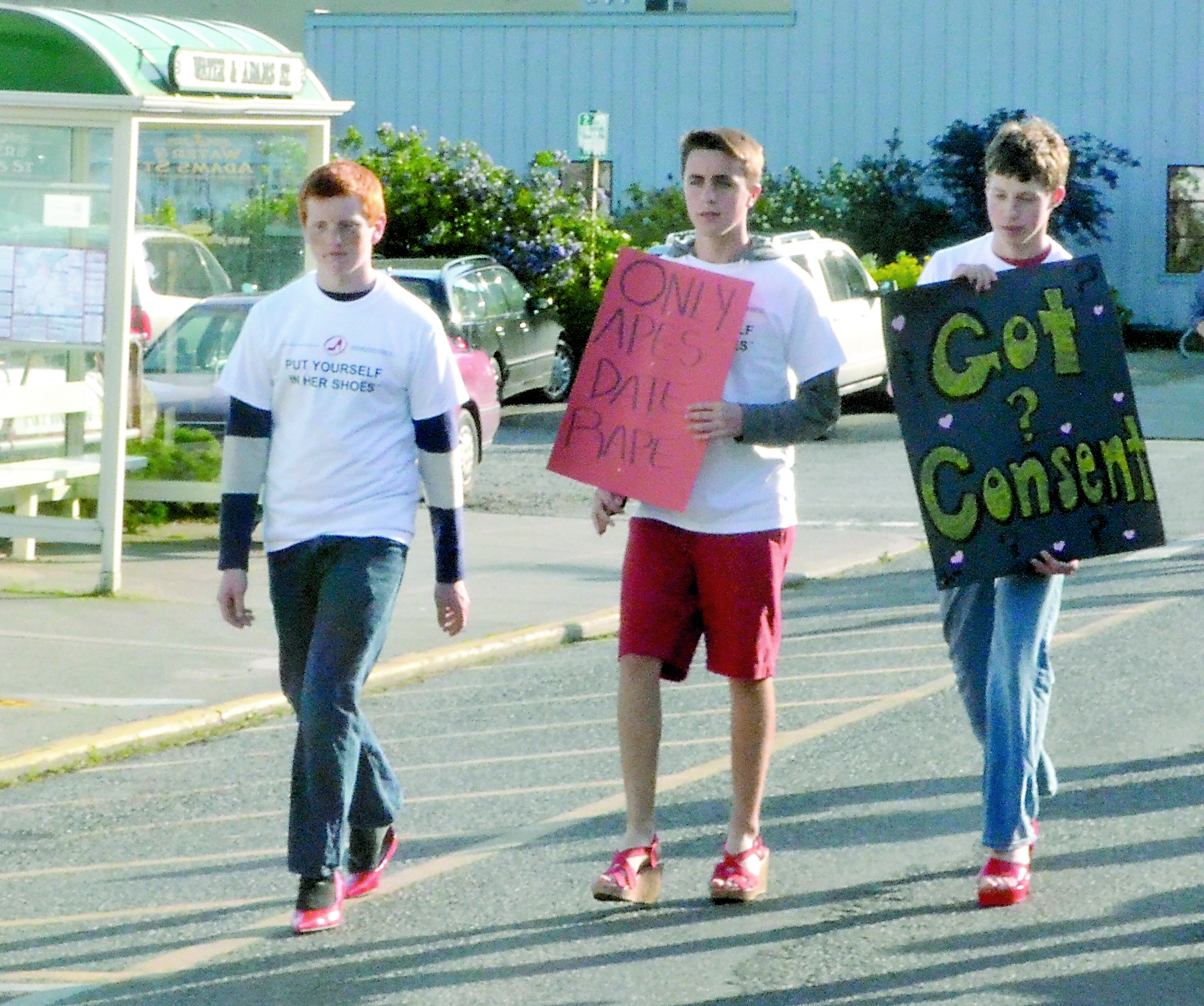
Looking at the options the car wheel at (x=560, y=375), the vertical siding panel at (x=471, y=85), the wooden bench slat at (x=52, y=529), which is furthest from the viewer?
the vertical siding panel at (x=471, y=85)

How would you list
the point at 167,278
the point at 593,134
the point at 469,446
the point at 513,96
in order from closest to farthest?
the point at 469,446 < the point at 167,278 < the point at 593,134 < the point at 513,96

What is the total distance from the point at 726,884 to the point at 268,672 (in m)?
3.90

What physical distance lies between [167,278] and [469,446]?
2.51 m

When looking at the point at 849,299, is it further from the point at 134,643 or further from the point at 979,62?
the point at 134,643

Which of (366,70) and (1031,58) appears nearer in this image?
(1031,58)

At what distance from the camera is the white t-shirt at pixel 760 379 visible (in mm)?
5277

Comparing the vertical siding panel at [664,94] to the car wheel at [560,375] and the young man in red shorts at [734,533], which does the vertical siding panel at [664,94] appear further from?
the young man in red shorts at [734,533]

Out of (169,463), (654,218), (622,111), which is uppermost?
(622,111)

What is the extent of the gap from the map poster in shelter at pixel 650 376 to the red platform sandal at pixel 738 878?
903 mm

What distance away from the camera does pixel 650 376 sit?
17.9 feet

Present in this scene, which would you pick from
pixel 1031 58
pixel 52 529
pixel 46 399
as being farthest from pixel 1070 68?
pixel 52 529

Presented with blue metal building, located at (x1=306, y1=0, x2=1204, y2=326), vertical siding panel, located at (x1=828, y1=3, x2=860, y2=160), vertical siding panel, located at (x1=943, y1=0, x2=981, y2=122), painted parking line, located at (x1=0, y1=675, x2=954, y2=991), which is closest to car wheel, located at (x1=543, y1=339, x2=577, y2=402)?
blue metal building, located at (x1=306, y1=0, x2=1204, y2=326)

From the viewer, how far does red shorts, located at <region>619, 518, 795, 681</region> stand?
5.26 metres

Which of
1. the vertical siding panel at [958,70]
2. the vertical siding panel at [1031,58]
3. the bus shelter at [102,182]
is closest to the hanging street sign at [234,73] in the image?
the bus shelter at [102,182]
